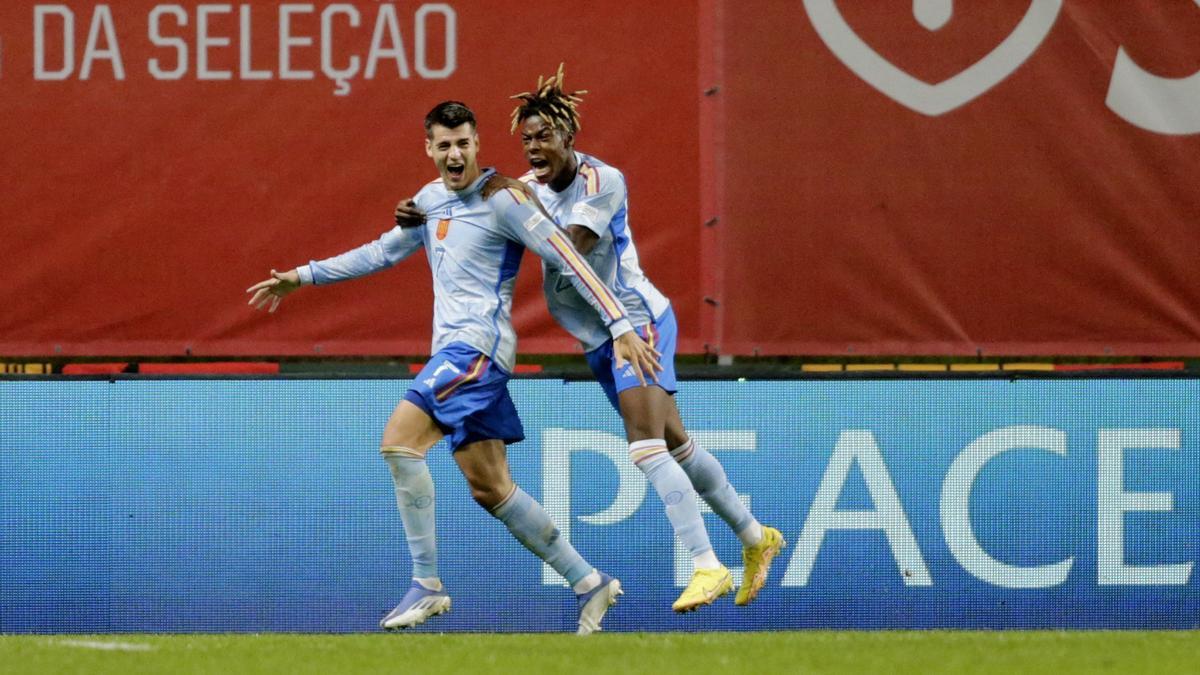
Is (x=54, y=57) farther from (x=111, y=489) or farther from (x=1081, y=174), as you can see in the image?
(x=1081, y=174)

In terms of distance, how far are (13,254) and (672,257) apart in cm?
300

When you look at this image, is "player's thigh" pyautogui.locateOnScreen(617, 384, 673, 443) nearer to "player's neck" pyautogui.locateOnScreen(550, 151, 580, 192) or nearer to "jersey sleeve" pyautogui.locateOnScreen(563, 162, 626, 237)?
"jersey sleeve" pyautogui.locateOnScreen(563, 162, 626, 237)

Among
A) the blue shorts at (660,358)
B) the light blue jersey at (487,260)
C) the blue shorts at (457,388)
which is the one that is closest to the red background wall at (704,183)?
the blue shorts at (660,358)

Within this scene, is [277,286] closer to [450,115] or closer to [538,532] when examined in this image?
[450,115]

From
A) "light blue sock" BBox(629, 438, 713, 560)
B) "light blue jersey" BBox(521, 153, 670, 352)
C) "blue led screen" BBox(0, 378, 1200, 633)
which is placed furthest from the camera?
"blue led screen" BBox(0, 378, 1200, 633)

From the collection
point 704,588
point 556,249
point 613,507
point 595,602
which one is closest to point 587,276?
point 556,249

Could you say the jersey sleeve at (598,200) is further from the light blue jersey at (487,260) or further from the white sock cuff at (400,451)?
the white sock cuff at (400,451)

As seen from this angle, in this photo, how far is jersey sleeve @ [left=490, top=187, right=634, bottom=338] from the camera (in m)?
7.32

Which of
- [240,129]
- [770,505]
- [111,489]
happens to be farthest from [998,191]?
[111,489]

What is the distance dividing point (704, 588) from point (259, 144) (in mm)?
3228

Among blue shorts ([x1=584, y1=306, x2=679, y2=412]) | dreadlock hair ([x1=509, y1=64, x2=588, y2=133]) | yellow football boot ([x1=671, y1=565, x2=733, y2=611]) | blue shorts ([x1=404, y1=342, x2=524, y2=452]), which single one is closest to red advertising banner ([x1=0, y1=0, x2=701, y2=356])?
blue shorts ([x1=584, y1=306, x2=679, y2=412])

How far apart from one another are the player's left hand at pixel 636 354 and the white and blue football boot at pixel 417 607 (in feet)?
3.59

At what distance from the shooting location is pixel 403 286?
9250 mm

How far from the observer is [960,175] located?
30.4 ft
